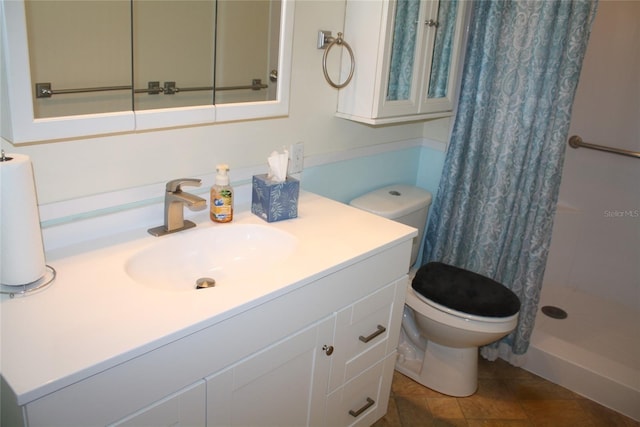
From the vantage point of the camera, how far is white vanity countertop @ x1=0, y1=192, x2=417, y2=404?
951 millimetres

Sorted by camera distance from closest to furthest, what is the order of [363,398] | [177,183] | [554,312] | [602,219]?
1. [177,183]
2. [363,398]
3. [554,312]
4. [602,219]

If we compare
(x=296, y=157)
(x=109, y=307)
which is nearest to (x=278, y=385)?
(x=109, y=307)

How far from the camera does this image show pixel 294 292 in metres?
1.31

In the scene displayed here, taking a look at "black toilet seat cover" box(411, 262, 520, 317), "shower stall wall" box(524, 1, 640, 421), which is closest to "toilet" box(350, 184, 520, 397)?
"black toilet seat cover" box(411, 262, 520, 317)

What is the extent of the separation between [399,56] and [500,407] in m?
1.37

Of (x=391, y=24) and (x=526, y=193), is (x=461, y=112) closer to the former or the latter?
(x=526, y=193)

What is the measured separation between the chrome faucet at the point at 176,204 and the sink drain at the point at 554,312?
76.2 inches

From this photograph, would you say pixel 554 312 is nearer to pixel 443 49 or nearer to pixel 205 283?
pixel 443 49

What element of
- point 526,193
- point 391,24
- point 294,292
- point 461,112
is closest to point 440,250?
point 526,193

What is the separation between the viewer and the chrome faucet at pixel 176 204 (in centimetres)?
144

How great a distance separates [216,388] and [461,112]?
1.50m

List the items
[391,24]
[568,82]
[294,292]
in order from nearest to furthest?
[294,292] → [391,24] → [568,82]

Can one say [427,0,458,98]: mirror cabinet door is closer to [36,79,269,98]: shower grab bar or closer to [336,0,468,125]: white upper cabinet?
[336,0,468,125]: white upper cabinet

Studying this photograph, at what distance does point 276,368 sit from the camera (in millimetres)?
1361
